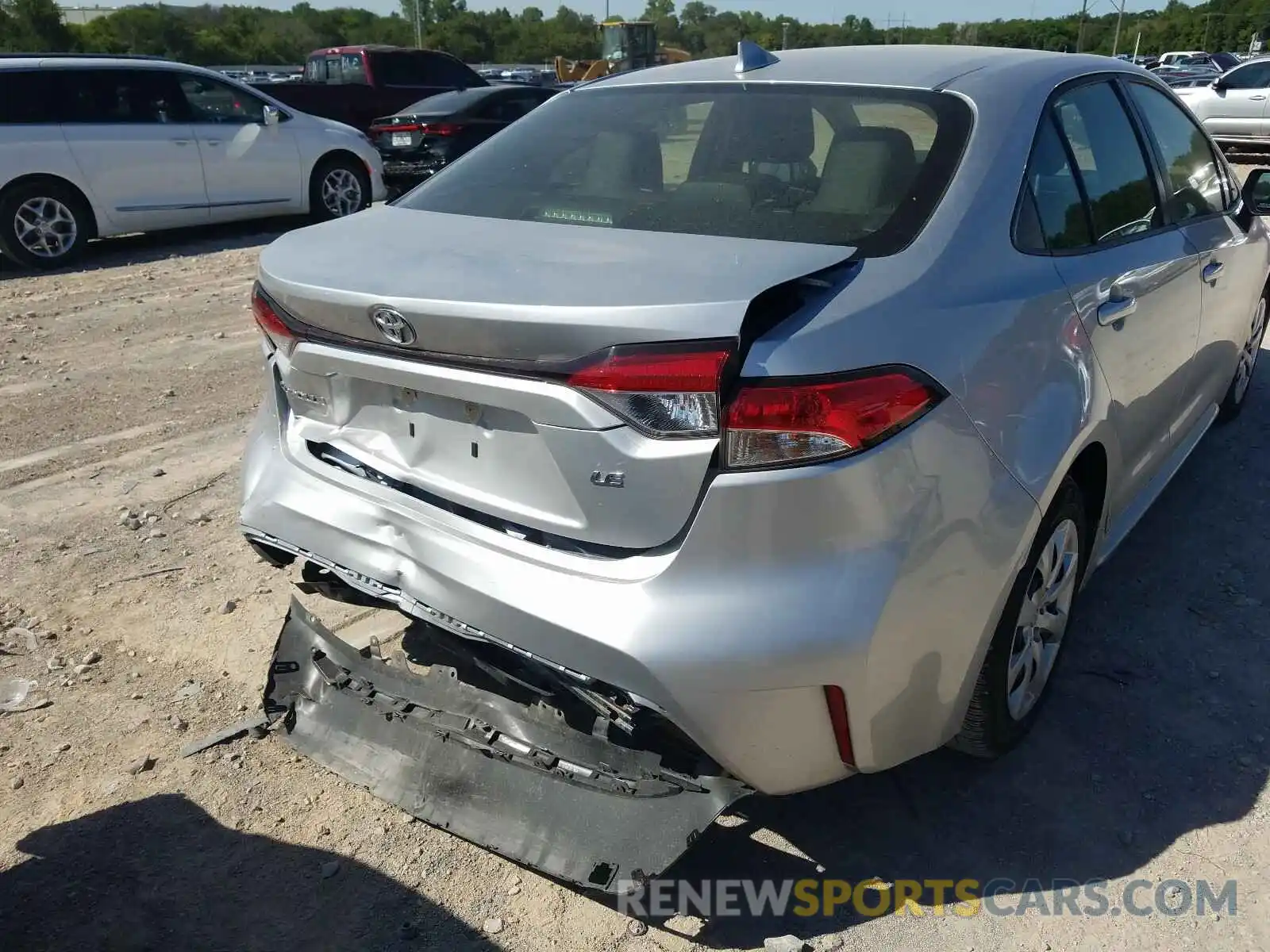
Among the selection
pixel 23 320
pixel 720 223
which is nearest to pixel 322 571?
pixel 720 223

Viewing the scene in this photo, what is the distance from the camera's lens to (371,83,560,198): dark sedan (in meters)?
12.6

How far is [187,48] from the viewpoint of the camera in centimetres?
5709

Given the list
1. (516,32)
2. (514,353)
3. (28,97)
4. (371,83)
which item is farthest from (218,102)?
(516,32)

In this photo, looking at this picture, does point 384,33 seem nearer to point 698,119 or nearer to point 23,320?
point 23,320

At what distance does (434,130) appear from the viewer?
41.3 ft

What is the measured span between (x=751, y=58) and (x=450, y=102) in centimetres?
1066

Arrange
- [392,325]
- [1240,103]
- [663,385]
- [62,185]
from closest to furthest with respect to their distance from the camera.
→ [663,385] < [392,325] < [62,185] < [1240,103]

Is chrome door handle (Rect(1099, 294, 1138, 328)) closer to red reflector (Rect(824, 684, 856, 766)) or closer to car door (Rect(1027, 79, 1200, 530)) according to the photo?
car door (Rect(1027, 79, 1200, 530))

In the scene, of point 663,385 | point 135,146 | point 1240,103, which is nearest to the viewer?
point 663,385

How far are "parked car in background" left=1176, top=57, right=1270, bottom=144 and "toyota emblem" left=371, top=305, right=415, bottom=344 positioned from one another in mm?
A: 17393

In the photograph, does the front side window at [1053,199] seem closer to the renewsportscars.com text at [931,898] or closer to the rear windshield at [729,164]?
the rear windshield at [729,164]

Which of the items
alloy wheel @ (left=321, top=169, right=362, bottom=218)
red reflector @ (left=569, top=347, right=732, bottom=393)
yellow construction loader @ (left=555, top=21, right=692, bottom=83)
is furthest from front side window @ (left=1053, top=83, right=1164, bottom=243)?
yellow construction loader @ (left=555, top=21, right=692, bottom=83)

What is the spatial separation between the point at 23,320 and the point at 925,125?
673cm

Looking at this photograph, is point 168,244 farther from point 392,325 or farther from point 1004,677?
point 1004,677
